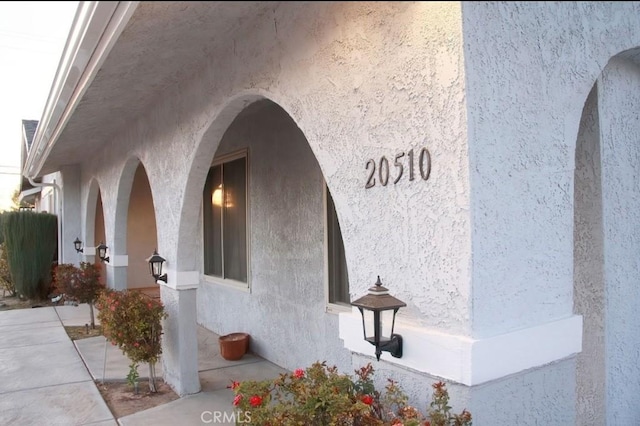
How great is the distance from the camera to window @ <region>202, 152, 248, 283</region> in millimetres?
7465

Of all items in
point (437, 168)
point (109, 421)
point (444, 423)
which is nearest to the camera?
point (444, 423)

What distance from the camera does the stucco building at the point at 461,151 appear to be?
7.72 feet

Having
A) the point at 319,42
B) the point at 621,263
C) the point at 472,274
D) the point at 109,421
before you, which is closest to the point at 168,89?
the point at 319,42

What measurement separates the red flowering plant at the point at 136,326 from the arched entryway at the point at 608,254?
3.93 m

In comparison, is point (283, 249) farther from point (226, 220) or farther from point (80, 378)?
point (80, 378)

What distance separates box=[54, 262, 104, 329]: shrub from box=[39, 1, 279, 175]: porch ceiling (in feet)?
9.96

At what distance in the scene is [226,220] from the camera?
799cm

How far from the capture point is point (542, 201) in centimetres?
264

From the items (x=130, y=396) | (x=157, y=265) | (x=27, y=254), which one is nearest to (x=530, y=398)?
(x=157, y=265)

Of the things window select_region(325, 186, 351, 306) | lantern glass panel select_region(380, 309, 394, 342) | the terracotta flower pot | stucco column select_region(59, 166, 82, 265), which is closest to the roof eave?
lantern glass panel select_region(380, 309, 394, 342)

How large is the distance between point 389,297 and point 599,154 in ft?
5.80

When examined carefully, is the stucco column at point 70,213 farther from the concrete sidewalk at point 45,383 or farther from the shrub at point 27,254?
the concrete sidewalk at point 45,383

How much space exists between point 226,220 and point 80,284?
291 cm

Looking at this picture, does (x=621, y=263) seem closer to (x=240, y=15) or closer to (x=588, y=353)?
(x=588, y=353)
